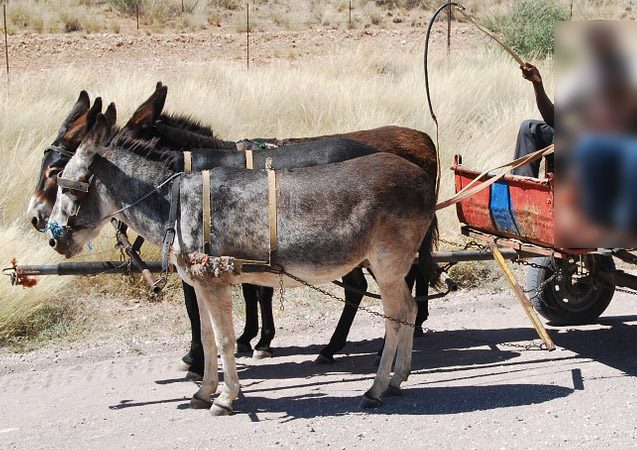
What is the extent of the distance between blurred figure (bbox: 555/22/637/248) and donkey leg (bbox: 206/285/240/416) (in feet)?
8.04

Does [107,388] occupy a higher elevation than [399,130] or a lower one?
lower

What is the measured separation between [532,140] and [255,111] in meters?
7.05

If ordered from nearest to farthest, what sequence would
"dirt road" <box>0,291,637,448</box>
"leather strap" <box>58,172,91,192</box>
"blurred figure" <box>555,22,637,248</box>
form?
1. "dirt road" <box>0,291,637,448</box>
2. "blurred figure" <box>555,22,637,248</box>
3. "leather strap" <box>58,172,91,192</box>

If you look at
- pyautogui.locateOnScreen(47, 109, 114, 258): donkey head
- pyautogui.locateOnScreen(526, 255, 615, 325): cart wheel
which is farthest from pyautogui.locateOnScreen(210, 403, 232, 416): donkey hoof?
pyautogui.locateOnScreen(526, 255, 615, 325): cart wheel

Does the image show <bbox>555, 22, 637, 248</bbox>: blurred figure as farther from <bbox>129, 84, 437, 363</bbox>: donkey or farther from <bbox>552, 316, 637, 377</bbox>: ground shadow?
<bbox>129, 84, 437, 363</bbox>: donkey

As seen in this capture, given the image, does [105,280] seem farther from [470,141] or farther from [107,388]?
[470,141]

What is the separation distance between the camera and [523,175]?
7949 millimetres

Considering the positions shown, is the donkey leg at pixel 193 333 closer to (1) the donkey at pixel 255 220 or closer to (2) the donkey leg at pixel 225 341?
(1) the donkey at pixel 255 220

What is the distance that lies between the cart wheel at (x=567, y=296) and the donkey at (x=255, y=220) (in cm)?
205

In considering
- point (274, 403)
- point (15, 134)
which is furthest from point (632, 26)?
point (15, 134)

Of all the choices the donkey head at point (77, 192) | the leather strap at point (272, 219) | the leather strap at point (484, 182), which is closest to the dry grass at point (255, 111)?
the donkey head at point (77, 192)

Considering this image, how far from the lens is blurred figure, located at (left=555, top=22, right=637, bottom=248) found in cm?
613

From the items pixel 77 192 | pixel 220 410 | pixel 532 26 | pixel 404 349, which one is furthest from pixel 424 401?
pixel 532 26

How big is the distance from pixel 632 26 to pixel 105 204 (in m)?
3.62
